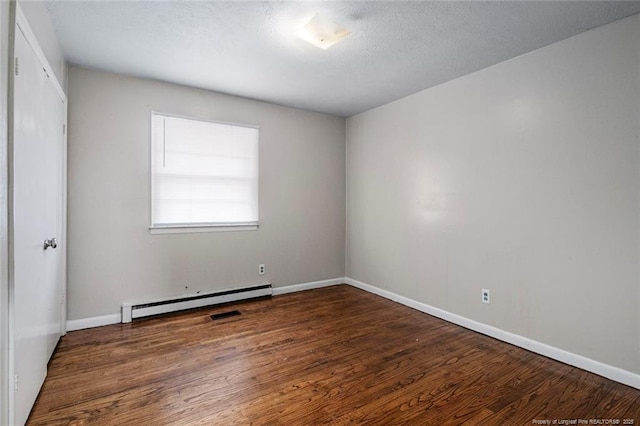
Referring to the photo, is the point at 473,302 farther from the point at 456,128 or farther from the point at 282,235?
the point at 282,235

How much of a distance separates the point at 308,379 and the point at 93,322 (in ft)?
7.57

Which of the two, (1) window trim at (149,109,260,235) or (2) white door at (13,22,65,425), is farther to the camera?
(1) window trim at (149,109,260,235)

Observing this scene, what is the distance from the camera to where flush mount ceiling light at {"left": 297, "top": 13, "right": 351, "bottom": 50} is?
2102mm

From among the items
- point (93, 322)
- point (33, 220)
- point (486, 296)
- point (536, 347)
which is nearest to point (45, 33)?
point (33, 220)

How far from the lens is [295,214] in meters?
4.27

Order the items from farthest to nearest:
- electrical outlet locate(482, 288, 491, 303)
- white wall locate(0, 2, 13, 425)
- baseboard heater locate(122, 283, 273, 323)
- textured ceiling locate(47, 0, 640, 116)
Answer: baseboard heater locate(122, 283, 273, 323) → electrical outlet locate(482, 288, 491, 303) → textured ceiling locate(47, 0, 640, 116) → white wall locate(0, 2, 13, 425)

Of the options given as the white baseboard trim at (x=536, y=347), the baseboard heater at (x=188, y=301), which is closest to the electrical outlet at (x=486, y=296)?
the white baseboard trim at (x=536, y=347)

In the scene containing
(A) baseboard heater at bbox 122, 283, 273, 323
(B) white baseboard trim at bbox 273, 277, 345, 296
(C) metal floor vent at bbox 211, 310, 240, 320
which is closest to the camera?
(A) baseboard heater at bbox 122, 283, 273, 323

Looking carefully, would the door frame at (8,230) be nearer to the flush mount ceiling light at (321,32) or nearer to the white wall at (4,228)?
the white wall at (4,228)

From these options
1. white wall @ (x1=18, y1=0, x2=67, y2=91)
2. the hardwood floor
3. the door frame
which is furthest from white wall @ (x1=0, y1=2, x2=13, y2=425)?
the hardwood floor

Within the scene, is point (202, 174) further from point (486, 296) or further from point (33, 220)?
point (486, 296)

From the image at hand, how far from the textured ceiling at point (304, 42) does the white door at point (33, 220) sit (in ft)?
2.12

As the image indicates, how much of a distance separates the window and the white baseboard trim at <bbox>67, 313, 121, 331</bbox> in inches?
38.1

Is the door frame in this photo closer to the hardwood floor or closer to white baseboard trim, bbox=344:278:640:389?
the hardwood floor
